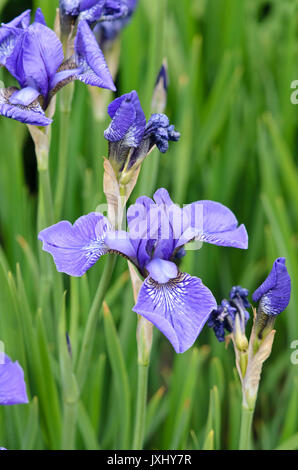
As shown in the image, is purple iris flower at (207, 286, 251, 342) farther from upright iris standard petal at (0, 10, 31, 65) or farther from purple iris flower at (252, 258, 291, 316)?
upright iris standard petal at (0, 10, 31, 65)

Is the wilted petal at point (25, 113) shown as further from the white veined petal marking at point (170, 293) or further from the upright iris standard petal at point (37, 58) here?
the white veined petal marking at point (170, 293)

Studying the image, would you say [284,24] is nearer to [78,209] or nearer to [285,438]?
[78,209]

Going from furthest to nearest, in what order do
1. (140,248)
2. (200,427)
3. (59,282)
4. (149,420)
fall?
(200,427), (149,420), (59,282), (140,248)

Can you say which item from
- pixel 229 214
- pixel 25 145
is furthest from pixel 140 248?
pixel 25 145

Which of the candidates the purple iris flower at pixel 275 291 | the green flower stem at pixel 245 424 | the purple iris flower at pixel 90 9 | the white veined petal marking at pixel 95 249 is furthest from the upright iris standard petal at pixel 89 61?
the green flower stem at pixel 245 424

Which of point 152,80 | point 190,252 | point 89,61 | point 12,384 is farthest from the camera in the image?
point 152,80

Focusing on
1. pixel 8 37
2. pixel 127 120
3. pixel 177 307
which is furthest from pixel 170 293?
pixel 8 37

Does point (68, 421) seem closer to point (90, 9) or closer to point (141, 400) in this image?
point (141, 400)
